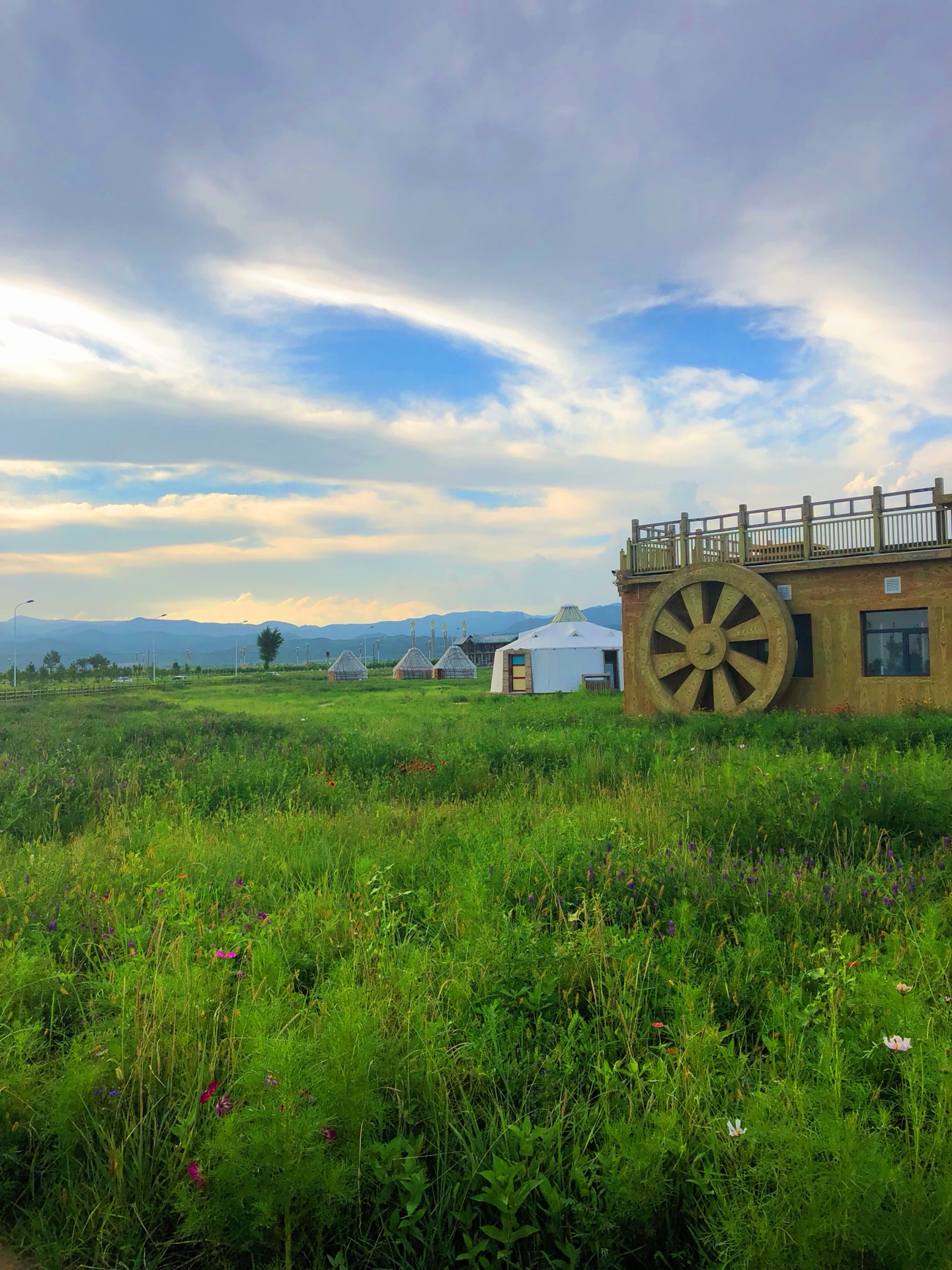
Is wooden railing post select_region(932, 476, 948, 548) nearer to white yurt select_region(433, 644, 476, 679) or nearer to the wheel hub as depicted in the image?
the wheel hub

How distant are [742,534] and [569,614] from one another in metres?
23.1

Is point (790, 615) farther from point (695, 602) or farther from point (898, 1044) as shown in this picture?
point (898, 1044)

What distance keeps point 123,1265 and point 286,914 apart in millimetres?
2376

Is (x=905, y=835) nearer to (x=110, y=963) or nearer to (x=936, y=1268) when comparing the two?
(x=936, y=1268)

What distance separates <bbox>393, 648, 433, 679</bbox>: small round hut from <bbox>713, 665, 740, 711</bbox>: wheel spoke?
48730 millimetres

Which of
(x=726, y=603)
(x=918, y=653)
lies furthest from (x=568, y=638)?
(x=918, y=653)

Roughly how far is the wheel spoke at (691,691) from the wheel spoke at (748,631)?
1.19 metres

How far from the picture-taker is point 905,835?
684 centimetres

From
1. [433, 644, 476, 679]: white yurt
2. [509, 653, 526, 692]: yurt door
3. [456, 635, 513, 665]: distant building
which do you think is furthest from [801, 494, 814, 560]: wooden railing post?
[456, 635, 513, 665]: distant building

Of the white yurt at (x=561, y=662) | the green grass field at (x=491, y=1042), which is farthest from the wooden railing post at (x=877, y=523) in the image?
the white yurt at (x=561, y=662)

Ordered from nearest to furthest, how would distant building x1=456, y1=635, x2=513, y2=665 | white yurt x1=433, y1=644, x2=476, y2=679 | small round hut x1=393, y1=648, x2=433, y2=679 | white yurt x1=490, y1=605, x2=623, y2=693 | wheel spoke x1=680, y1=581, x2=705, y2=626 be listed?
wheel spoke x1=680, y1=581, x2=705, y2=626, white yurt x1=490, y1=605, x2=623, y2=693, white yurt x1=433, y1=644, x2=476, y2=679, small round hut x1=393, y1=648, x2=433, y2=679, distant building x1=456, y1=635, x2=513, y2=665

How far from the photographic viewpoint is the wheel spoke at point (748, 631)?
18.5 m

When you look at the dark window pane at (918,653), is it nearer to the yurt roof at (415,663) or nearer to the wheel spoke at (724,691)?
the wheel spoke at (724,691)

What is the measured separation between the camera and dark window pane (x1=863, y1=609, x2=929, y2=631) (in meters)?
17.1
